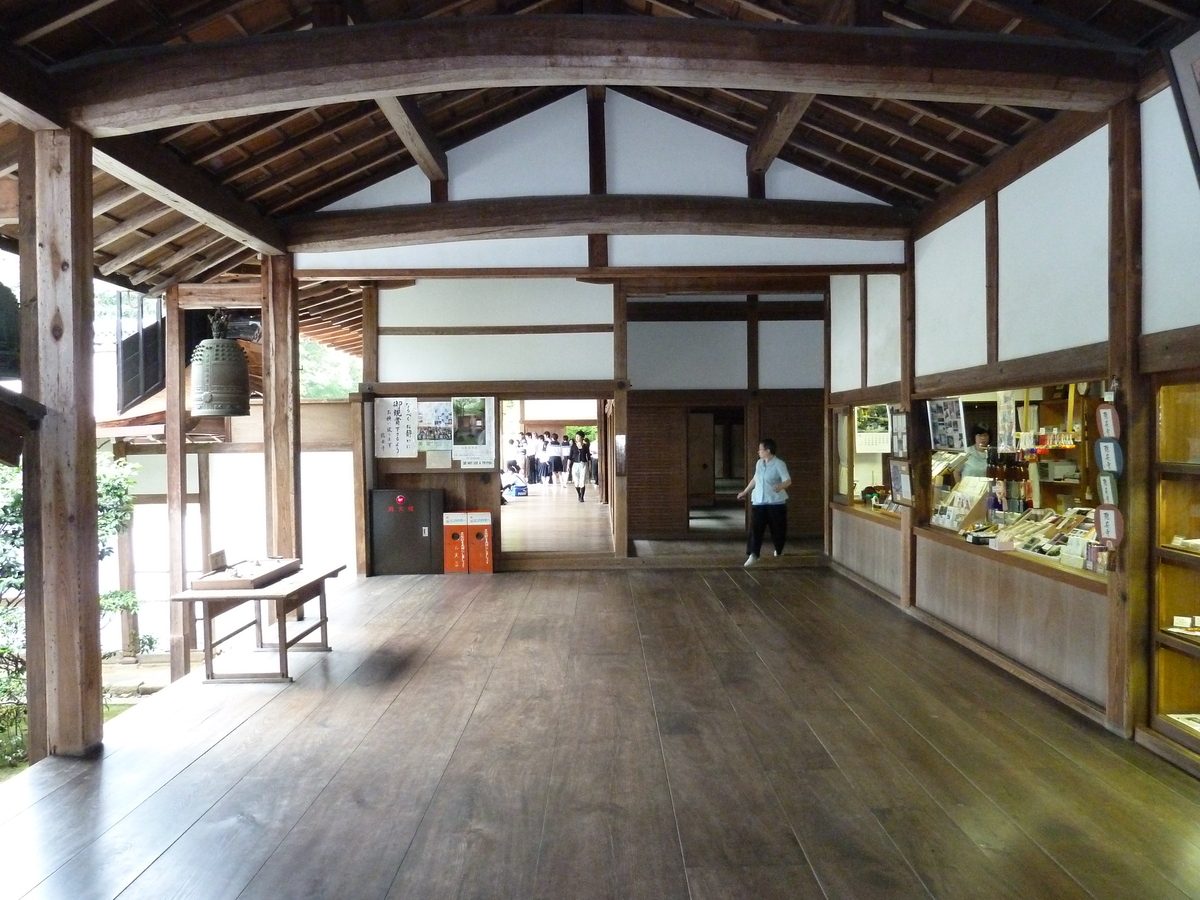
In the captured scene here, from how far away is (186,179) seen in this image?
4.50 meters

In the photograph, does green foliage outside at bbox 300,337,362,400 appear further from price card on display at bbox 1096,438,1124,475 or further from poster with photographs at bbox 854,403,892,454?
price card on display at bbox 1096,438,1124,475

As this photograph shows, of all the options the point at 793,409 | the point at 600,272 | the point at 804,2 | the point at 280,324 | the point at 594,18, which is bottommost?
the point at 793,409

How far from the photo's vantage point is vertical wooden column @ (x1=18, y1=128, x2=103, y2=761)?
3.40 m

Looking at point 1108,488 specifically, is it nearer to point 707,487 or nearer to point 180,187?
point 180,187

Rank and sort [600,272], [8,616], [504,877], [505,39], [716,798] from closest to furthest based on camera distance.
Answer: [504,877] < [716,798] < [505,39] < [8,616] < [600,272]

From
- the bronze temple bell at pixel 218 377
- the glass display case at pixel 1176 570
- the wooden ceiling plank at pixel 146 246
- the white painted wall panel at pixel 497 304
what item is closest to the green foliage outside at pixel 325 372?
the white painted wall panel at pixel 497 304

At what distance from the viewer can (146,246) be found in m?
5.32

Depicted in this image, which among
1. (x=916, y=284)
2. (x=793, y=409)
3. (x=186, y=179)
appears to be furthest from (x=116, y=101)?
(x=793, y=409)

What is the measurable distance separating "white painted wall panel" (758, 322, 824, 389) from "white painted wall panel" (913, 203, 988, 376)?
348cm

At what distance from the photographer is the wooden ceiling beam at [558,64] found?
3375mm

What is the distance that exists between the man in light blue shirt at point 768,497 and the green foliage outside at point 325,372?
21.0 metres

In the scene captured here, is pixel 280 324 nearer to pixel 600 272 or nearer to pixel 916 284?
pixel 600 272

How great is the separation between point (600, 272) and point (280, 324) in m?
2.75

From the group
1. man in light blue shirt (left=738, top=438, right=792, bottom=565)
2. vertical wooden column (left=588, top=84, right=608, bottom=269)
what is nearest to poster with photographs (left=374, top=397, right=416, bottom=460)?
vertical wooden column (left=588, top=84, right=608, bottom=269)
